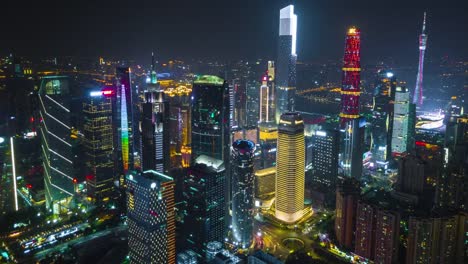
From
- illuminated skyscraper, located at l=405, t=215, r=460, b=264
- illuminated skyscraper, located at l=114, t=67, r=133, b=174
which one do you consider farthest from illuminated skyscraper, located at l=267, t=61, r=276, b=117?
illuminated skyscraper, located at l=405, t=215, r=460, b=264

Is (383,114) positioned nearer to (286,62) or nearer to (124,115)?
(286,62)

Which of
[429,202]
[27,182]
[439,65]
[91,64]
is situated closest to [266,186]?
[429,202]

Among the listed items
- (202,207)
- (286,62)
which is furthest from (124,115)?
(286,62)

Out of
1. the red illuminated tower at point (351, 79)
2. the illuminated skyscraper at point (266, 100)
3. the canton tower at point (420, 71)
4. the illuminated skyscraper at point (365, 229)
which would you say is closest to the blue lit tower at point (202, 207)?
the illuminated skyscraper at point (365, 229)

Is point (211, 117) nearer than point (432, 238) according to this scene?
No

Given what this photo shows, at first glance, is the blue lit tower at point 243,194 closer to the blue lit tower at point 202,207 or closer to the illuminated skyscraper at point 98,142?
the blue lit tower at point 202,207

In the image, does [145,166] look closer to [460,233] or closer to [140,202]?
[140,202]

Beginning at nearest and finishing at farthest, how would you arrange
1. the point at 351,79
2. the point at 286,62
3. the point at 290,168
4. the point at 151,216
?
1. the point at 151,216
2. the point at 290,168
3. the point at 351,79
4. the point at 286,62
